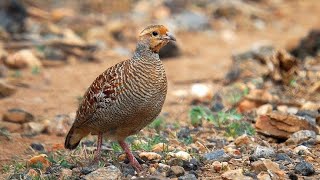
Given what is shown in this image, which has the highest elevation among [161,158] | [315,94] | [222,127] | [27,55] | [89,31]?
[89,31]

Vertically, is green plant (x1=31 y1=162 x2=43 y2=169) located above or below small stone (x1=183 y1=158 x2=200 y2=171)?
above

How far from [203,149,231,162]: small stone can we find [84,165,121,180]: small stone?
87 centimetres

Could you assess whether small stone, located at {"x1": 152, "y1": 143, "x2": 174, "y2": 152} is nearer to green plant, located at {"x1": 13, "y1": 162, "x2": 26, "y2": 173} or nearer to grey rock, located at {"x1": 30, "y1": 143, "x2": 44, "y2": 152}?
green plant, located at {"x1": 13, "y1": 162, "x2": 26, "y2": 173}

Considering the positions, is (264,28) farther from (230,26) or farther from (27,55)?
(27,55)

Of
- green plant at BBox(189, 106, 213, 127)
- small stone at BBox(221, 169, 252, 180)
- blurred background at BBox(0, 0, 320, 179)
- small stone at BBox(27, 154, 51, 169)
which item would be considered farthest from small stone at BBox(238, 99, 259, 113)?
small stone at BBox(221, 169, 252, 180)

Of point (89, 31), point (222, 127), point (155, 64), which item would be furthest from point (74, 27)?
point (155, 64)

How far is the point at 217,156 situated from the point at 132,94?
88 centimetres

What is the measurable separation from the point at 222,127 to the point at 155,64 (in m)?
1.77

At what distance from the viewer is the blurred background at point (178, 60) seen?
797 cm

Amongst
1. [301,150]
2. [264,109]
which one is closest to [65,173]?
[301,150]

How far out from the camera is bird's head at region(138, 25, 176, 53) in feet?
19.5

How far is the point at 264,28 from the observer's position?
15109 mm

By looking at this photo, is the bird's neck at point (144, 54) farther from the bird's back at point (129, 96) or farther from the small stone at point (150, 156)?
the small stone at point (150, 156)

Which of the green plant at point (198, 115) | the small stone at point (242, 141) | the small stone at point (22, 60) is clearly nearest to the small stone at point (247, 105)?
the green plant at point (198, 115)
